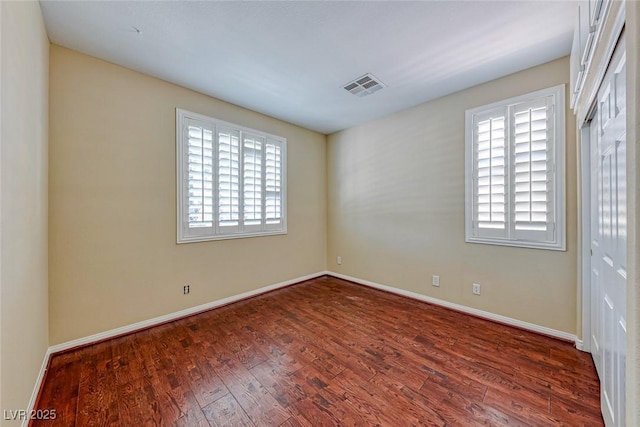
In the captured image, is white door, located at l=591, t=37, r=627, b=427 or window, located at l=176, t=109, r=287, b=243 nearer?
white door, located at l=591, t=37, r=627, b=427

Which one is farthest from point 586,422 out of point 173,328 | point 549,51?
point 173,328

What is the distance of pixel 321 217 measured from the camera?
472cm

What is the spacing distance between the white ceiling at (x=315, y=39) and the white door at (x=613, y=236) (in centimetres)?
102

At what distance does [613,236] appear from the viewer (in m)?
1.26

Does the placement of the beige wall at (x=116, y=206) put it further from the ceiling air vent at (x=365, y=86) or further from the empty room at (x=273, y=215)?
the ceiling air vent at (x=365, y=86)

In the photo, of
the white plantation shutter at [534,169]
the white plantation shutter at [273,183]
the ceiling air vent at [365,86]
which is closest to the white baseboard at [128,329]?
the white plantation shutter at [273,183]

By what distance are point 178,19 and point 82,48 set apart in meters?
1.10

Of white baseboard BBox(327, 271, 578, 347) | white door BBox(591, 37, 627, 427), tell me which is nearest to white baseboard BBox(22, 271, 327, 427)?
white baseboard BBox(327, 271, 578, 347)

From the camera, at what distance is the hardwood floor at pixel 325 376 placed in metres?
1.52

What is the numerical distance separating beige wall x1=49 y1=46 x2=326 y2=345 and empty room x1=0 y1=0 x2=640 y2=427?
0.06 feet

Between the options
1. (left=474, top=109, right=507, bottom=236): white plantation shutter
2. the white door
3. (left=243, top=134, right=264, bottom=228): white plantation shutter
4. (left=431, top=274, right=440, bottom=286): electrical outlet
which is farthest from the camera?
(left=243, top=134, right=264, bottom=228): white plantation shutter

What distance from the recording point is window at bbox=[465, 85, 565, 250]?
2.39 meters

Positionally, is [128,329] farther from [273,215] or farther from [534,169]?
[534,169]

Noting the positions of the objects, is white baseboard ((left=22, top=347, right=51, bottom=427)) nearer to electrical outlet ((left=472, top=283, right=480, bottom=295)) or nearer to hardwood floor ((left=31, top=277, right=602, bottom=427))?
hardwood floor ((left=31, top=277, right=602, bottom=427))
